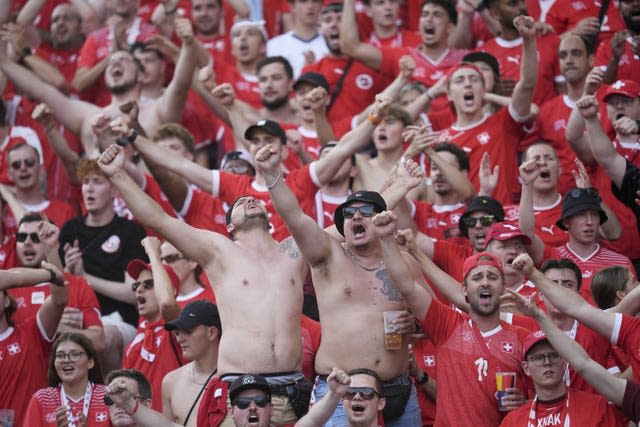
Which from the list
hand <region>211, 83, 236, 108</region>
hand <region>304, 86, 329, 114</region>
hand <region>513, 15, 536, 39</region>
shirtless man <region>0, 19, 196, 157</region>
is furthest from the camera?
shirtless man <region>0, 19, 196, 157</region>

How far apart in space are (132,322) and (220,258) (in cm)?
304

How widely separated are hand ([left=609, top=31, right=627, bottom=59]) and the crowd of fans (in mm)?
30

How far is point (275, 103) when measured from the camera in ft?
46.4

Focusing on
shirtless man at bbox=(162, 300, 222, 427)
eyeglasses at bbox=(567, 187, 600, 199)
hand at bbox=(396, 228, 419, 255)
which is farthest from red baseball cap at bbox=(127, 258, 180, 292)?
eyeglasses at bbox=(567, 187, 600, 199)

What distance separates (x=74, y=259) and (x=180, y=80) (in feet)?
8.42

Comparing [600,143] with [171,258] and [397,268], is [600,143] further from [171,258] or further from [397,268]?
[171,258]

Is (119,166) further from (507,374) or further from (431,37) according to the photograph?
(431,37)

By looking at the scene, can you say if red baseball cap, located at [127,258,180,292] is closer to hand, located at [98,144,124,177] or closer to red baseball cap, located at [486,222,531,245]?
hand, located at [98,144,124,177]

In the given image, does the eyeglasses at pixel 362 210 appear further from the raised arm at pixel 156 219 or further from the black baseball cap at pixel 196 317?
the black baseball cap at pixel 196 317

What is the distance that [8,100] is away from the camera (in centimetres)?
1589

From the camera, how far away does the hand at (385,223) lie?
942 centimetres

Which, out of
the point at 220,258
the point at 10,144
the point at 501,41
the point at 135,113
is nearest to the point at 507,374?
the point at 220,258

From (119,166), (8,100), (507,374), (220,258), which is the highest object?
(8,100)

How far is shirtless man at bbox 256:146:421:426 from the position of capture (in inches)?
386
